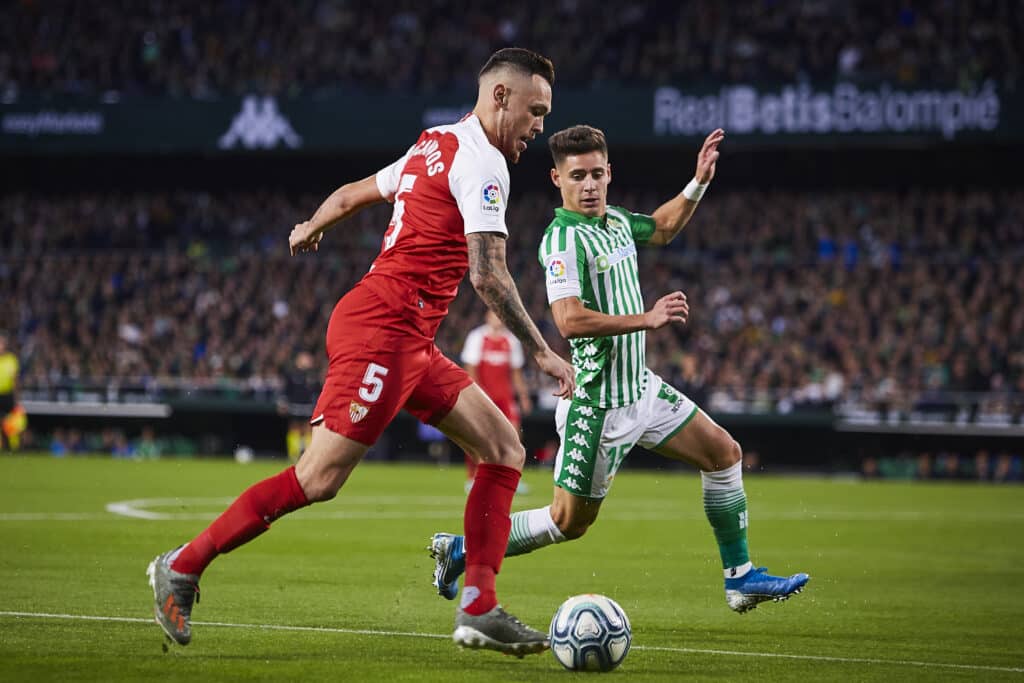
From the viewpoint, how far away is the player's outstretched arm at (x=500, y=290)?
5965mm

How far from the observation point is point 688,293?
3222cm

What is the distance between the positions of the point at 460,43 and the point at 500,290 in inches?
1215

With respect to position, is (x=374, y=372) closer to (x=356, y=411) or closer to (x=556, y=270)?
(x=356, y=411)

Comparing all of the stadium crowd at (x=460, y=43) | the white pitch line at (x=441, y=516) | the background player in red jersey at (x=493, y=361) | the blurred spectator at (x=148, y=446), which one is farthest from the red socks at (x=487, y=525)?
the stadium crowd at (x=460, y=43)

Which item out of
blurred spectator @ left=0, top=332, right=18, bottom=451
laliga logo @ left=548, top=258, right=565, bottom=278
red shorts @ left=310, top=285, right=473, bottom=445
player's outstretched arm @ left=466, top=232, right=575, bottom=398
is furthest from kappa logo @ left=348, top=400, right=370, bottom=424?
blurred spectator @ left=0, top=332, right=18, bottom=451

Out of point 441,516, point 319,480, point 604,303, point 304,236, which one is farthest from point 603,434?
point 441,516

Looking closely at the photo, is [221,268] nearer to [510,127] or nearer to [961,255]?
[961,255]

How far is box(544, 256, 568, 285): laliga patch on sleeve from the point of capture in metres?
7.30

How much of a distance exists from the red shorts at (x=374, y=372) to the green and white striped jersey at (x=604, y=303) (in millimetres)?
1378

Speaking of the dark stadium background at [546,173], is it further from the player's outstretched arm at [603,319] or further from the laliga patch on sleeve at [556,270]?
the player's outstretched arm at [603,319]

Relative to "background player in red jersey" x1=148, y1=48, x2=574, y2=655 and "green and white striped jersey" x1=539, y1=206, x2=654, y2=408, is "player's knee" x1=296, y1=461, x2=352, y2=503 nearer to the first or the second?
"background player in red jersey" x1=148, y1=48, x2=574, y2=655

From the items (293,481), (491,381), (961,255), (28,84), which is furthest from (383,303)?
(28,84)

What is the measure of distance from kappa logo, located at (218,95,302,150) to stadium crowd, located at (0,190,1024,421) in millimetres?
2742

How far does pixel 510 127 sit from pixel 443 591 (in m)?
2.63
